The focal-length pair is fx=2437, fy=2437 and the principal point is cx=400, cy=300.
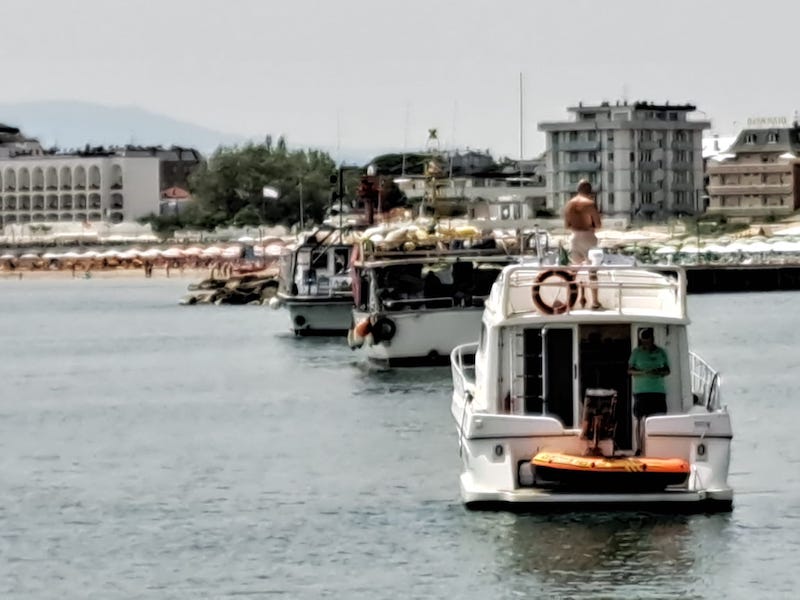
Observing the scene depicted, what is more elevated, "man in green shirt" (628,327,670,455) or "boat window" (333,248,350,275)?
"boat window" (333,248,350,275)

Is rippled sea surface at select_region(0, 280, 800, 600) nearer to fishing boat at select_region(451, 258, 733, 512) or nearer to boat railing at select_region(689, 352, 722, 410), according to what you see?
fishing boat at select_region(451, 258, 733, 512)

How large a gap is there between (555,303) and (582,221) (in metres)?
2.17

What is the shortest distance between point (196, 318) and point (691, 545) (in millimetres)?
88822

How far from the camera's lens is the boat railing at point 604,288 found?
106 feet

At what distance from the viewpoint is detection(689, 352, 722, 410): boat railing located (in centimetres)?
3347

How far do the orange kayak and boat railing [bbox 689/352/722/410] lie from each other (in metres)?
2.20

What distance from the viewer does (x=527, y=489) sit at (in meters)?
32.0

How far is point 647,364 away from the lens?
32000 millimetres

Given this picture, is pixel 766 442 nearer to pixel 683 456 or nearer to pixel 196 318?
pixel 683 456

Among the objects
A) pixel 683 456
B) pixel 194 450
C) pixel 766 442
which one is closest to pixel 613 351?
pixel 683 456

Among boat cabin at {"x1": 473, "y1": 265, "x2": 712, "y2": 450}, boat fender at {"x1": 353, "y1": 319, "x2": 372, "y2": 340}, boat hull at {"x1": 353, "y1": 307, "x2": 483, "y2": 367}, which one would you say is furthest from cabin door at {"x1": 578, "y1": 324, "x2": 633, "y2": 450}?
boat fender at {"x1": 353, "y1": 319, "x2": 372, "y2": 340}

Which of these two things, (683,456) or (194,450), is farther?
(194,450)

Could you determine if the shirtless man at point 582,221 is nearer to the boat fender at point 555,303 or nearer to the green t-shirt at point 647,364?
the boat fender at point 555,303

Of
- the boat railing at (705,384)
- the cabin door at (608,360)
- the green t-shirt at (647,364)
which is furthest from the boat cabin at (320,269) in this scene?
the green t-shirt at (647,364)
